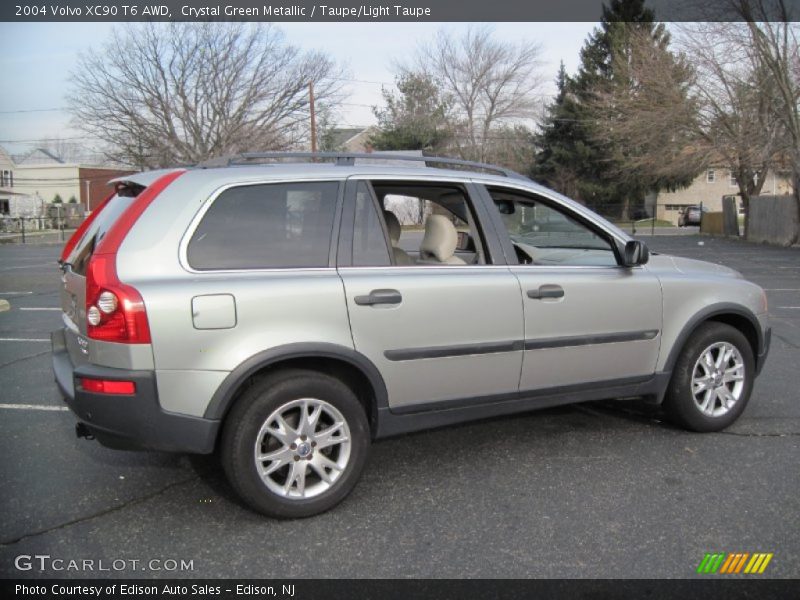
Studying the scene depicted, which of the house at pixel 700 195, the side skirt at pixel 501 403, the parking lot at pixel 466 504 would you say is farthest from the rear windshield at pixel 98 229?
the house at pixel 700 195

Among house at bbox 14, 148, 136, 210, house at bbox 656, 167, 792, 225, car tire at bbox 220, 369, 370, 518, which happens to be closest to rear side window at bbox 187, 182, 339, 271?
car tire at bbox 220, 369, 370, 518

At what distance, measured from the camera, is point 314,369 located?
138 inches

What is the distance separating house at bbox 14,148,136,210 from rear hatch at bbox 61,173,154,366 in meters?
60.6

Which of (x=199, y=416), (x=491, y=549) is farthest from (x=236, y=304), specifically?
(x=491, y=549)

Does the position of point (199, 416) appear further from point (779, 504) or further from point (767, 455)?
point (767, 455)

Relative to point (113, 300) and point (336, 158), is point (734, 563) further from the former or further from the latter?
point (113, 300)

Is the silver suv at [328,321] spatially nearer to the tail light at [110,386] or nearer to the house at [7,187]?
the tail light at [110,386]

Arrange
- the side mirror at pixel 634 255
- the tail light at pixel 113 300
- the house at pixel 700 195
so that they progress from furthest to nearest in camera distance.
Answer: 1. the house at pixel 700 195
2. the side mirror at pixel 634 255
3. the tail light at pixel 113 300

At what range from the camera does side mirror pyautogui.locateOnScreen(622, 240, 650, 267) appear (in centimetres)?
425

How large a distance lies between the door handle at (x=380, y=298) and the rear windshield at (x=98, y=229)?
1.24 metres

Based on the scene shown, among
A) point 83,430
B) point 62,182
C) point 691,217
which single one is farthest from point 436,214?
point 62,182

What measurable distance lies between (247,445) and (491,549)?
1.21 m

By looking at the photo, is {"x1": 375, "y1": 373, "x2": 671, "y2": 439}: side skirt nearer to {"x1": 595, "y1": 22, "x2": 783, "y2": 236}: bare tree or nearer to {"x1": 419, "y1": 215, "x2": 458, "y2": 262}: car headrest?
{"x1": 419, "y1": 215, "x2": 458, "y2": 262}: car headrest

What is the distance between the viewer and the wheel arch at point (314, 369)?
3.21 meters
